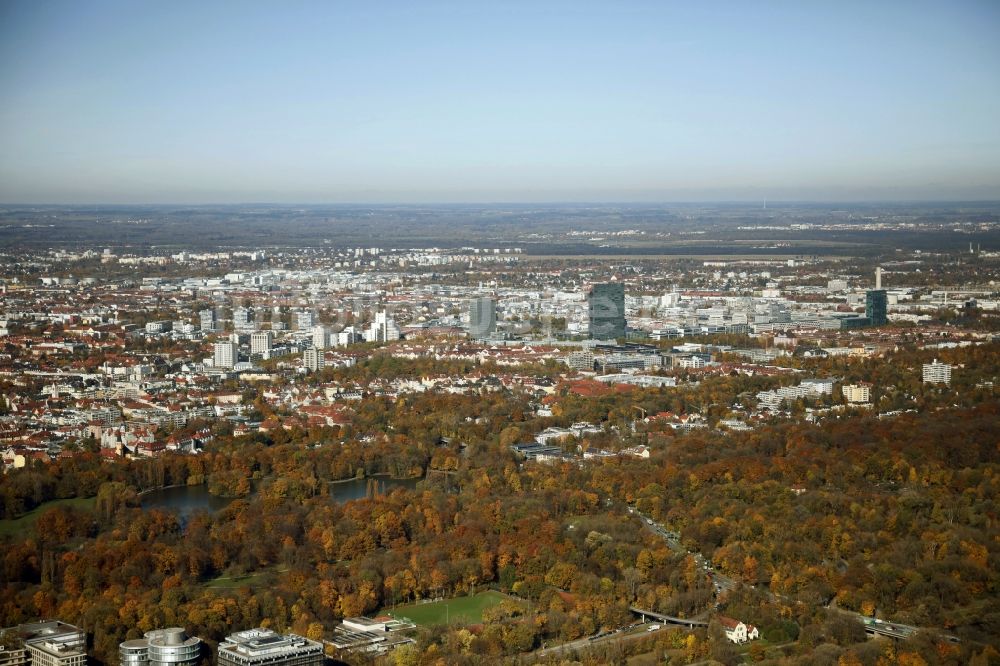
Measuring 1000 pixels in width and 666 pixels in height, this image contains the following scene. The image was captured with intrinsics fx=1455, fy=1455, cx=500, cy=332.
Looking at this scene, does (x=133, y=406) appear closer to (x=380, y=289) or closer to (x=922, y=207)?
(x=380, y=289)

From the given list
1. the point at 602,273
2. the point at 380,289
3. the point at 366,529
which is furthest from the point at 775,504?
the point at 602,273

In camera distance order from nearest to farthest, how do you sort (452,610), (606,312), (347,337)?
(452,610), (347,337), (606,312)

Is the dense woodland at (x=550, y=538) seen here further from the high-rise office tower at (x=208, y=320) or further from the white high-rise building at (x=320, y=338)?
the high-rise office tower at (x=208, y=320)

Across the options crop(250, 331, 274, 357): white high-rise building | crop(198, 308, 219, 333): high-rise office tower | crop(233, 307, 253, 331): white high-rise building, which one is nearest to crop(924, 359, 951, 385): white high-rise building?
crop(250, 331, 274, 357): white high-rise building

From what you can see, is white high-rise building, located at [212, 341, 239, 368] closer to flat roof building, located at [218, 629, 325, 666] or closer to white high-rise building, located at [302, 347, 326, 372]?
white high-rise building, located at [302, 347, 326, 372]

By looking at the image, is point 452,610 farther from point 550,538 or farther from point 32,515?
point 32,515

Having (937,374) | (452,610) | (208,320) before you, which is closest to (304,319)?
(208,320)
